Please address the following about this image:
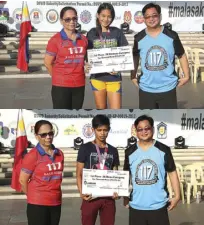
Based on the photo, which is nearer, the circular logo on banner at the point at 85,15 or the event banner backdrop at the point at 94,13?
the event banner backdrop at the point at 94,13

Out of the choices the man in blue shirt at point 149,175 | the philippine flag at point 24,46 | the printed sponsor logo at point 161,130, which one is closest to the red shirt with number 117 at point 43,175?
the man in blue shirt at point 149,175

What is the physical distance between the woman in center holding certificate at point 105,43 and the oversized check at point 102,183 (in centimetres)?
203

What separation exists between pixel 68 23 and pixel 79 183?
1.99 metres

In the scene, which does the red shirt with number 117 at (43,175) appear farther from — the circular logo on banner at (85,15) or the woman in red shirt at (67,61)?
the circular logo on banner at (85,15)

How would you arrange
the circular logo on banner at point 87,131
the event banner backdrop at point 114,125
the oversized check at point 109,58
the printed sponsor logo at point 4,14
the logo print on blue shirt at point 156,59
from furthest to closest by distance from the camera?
1. the printed sponsor logo at point 4,14
2. the circular logo on banner at point 87,131
3. the event banner backdrop at point 114,125
4. the oversized check at point 109,58
5. the logo print on blue shirt at point 156,59

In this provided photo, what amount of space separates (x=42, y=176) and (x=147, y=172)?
1.04 metres

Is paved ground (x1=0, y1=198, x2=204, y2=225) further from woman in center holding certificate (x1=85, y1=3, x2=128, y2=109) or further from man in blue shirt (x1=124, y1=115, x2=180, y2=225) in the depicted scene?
man in blue shirt (x1=124, y1=115, x2=180, y2=225)

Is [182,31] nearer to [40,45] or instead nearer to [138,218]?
[40,45]

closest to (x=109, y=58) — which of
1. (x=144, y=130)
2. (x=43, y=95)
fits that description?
(x=144, y=130)

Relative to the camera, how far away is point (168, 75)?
28.7ft

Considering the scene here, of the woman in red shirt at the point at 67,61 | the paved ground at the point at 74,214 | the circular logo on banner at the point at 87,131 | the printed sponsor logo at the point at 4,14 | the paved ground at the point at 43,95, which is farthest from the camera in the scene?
the printed sponsor logo at the point at 4,14

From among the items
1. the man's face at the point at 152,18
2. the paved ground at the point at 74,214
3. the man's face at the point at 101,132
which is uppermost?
the man's face at the point at 152,18

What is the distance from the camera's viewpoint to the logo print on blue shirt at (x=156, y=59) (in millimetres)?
8500

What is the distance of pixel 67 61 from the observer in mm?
9297
